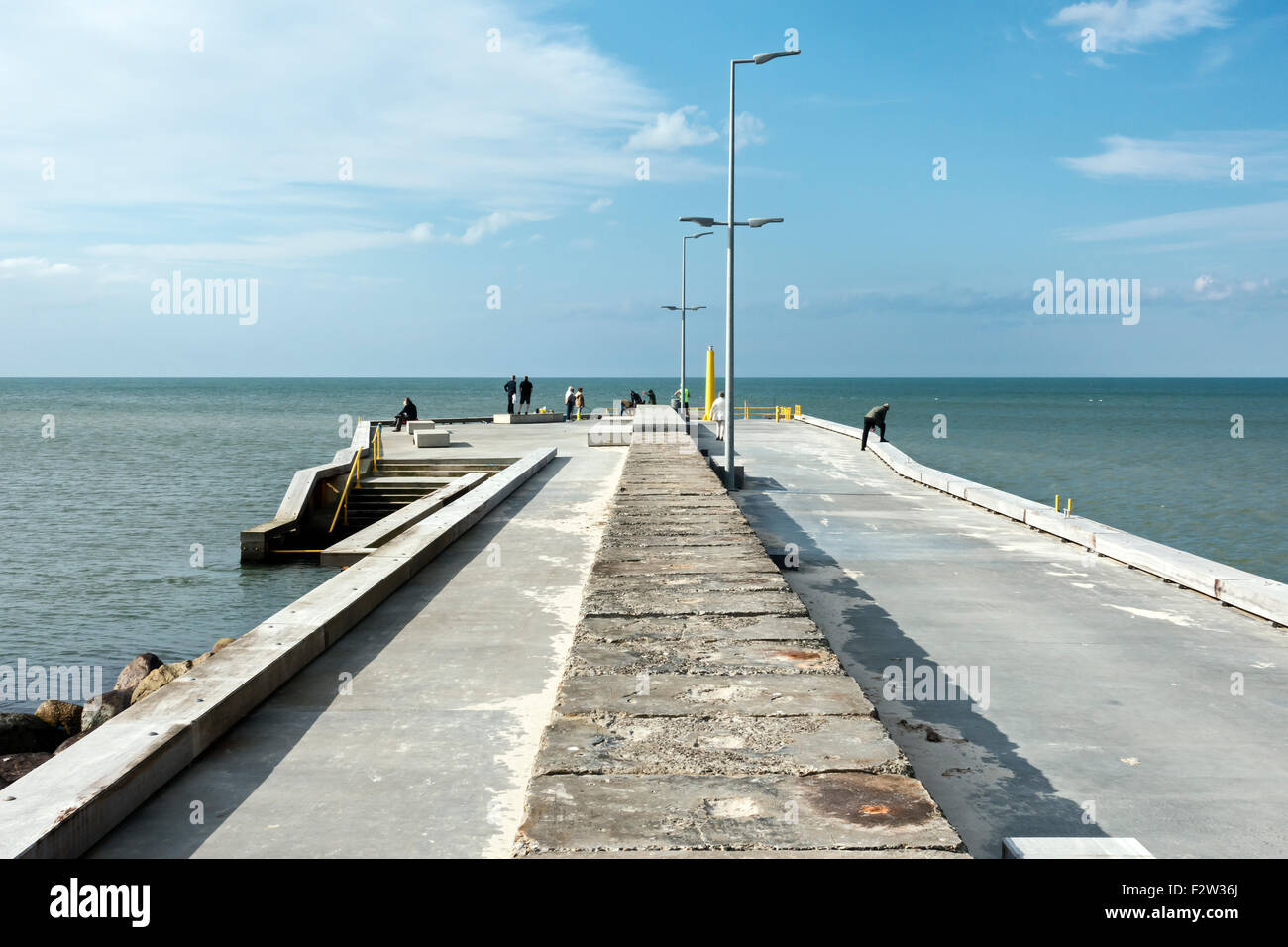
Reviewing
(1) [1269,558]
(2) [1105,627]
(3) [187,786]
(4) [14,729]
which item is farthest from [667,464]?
(1) [1269,558]

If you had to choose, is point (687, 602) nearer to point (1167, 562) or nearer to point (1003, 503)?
point (1167, 562)

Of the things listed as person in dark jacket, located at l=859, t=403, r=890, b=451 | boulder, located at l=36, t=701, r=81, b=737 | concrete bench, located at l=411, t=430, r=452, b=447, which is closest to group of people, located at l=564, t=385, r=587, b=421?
concrete bench, located at l=411, t=430, r=452, b=447

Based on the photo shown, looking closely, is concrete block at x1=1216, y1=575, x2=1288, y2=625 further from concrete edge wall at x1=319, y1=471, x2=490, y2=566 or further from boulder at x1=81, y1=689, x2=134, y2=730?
concrete edge wall at x1=319, y1=471, x2=490, y2=566

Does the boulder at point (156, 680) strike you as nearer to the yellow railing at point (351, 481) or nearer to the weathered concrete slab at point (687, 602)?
the weathered concrete slab at point (687, 602)

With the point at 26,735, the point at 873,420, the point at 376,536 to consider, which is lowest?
the point at 26,735

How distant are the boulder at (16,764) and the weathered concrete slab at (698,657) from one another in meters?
6.36

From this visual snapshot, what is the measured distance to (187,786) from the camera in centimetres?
483

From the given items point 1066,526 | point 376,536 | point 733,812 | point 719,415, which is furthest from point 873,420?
point 733,812

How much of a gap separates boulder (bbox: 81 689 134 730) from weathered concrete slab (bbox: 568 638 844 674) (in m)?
7.40

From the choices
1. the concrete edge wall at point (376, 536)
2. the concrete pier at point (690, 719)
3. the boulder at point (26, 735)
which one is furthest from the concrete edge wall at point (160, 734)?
the concrete edge wall at point (376, 536)

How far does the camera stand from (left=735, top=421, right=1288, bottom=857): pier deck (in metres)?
5.02

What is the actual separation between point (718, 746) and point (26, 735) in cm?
934

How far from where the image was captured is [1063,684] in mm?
7203
